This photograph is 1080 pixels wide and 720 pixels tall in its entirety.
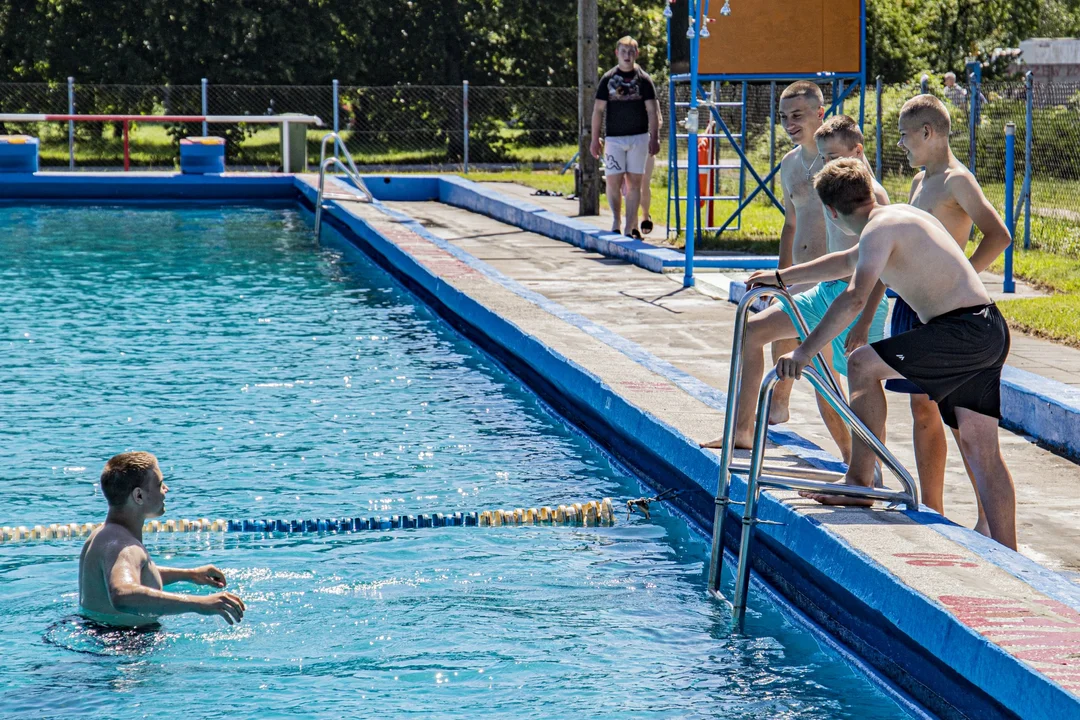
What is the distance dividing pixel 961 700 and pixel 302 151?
2289 cm

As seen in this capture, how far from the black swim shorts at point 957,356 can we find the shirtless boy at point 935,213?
15 centimetres

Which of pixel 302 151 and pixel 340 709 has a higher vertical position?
pixel 302 151

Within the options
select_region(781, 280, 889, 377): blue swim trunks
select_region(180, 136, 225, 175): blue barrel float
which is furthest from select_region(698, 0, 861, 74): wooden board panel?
select_region(180, 136, 225, 175): blue barrel float

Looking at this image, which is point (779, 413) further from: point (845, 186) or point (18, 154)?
point (18, 154)

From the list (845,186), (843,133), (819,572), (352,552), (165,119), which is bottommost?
(352,552)

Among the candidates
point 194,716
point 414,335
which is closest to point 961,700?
point 194,716

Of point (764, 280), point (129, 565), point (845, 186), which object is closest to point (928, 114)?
point (845, 186)

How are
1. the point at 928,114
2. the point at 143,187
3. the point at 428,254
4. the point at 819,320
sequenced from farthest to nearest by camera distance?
1. the point at 143,187
2. the point at 428,254
3. the point at 819,320
4. the point at 928,114

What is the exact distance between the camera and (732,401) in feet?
17.5

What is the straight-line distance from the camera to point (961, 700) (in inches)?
166

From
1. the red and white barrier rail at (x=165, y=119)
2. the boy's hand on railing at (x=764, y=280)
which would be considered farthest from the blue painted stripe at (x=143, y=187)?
the boy's hand on railing at (x=764, y=280)

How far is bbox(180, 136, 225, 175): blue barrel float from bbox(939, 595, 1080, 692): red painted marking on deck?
21044 millimetres

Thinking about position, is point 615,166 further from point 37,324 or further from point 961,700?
point 961,700

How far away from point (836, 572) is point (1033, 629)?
95 centimetres
